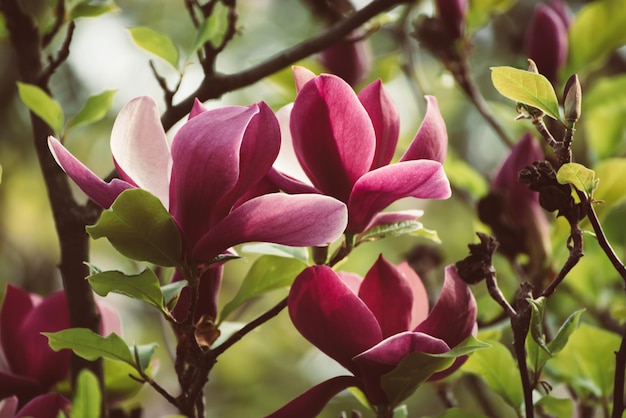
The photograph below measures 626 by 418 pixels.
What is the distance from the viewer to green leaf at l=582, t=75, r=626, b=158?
1.32 m

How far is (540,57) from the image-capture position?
→ 1240mm

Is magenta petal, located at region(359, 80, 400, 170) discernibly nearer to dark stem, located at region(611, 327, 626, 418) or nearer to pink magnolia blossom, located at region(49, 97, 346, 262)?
pink magnolia blossom, located at region(49, 97, 346, 262)

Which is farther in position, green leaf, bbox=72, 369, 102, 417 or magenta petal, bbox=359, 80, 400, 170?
magenta petal, bbox=359, 80, 400, 170

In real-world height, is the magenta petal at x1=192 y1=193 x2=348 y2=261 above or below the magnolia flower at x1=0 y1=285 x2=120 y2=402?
above

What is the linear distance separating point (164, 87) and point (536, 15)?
0.62m

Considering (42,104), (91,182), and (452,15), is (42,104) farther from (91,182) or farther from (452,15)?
(452,15)

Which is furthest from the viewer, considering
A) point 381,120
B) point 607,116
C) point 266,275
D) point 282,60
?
point 607,116

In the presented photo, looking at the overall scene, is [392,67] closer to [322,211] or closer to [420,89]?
[420,89]

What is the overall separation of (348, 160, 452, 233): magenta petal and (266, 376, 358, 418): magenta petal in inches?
5.3

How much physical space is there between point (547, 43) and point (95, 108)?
671 mm

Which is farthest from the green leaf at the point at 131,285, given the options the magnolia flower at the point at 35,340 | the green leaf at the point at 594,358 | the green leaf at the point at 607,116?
the green leaf at the point at 607,116

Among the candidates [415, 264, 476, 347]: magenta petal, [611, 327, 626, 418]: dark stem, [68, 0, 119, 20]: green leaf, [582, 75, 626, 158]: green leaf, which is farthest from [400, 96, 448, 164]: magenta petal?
[582, 75, 626, 158]: green leaf

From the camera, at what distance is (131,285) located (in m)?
0.64

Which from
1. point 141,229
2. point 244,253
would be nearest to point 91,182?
point 141,229
